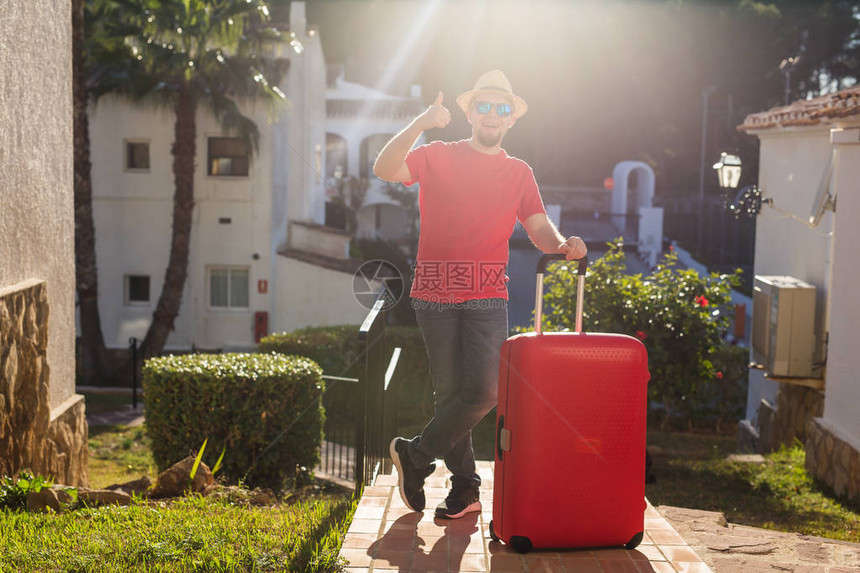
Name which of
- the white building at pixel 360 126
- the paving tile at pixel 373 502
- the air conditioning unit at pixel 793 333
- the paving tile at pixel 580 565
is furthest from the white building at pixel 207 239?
the paving tile at pixel 580 565

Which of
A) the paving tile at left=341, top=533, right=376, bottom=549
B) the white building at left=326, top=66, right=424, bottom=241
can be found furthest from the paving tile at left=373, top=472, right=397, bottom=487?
the white building at left=326, top=66, right=424, bottom=241

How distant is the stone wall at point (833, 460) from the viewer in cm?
742

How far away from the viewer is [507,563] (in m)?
3.71

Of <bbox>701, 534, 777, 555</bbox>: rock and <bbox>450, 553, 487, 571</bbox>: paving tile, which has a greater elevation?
<bbox>450, 553, 487, 571</bbox>: paving tile

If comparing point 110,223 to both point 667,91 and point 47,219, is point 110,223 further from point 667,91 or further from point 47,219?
point 667,91

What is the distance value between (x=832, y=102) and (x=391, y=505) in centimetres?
777

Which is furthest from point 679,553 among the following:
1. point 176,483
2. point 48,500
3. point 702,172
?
point 702,172

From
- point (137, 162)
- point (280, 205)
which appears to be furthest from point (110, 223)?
point (280, 205)

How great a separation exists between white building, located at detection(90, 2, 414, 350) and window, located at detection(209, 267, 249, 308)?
24 mm

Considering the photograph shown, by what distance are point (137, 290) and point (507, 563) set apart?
2006cm

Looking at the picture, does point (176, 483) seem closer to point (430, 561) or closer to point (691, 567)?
point (430, 561)

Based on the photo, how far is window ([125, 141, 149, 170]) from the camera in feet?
72.5

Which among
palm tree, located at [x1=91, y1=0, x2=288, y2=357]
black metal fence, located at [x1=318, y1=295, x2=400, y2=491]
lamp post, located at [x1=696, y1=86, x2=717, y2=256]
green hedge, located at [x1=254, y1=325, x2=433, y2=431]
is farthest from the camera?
lamp post, located at [x1=696, y1=86, x2=717, y2=256]

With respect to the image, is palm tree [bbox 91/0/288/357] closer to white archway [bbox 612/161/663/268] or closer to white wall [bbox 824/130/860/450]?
white wall [bbox 824/130/860/450]
